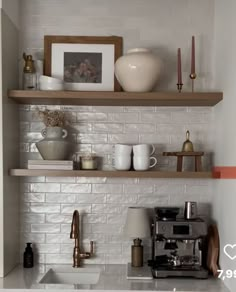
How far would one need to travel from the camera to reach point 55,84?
94.0 inches

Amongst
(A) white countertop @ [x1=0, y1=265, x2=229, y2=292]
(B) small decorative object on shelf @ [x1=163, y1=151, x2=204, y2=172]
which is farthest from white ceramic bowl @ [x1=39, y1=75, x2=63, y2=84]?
(A) white countertop @ [x1=0, y1=265, x2=229, y2=292]

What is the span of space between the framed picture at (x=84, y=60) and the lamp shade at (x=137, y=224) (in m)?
0.75

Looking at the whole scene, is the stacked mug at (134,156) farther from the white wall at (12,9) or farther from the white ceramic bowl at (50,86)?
the white wall at (12,9)

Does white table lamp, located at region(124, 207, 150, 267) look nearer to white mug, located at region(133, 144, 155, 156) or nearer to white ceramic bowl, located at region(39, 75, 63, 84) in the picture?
white mug, located at region(133, 144, 155, 156)

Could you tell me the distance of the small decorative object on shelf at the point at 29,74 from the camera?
2.47 m

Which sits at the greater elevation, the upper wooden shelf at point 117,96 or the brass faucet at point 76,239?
the upper wooden shelf at point 117,96

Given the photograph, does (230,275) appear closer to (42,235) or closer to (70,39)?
(42,235)

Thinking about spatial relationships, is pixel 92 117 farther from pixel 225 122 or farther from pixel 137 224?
pixel 225 122

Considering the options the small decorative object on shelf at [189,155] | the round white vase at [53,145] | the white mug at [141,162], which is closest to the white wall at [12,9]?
the round white vase at [53,145]

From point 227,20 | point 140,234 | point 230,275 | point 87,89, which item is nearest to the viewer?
point 230,275

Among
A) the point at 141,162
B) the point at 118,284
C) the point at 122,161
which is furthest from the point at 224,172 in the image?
the point at 118,284

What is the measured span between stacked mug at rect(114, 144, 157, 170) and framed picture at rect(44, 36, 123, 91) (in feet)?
1.33

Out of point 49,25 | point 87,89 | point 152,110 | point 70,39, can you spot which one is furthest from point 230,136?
point 49,25

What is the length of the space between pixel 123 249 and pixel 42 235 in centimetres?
50
